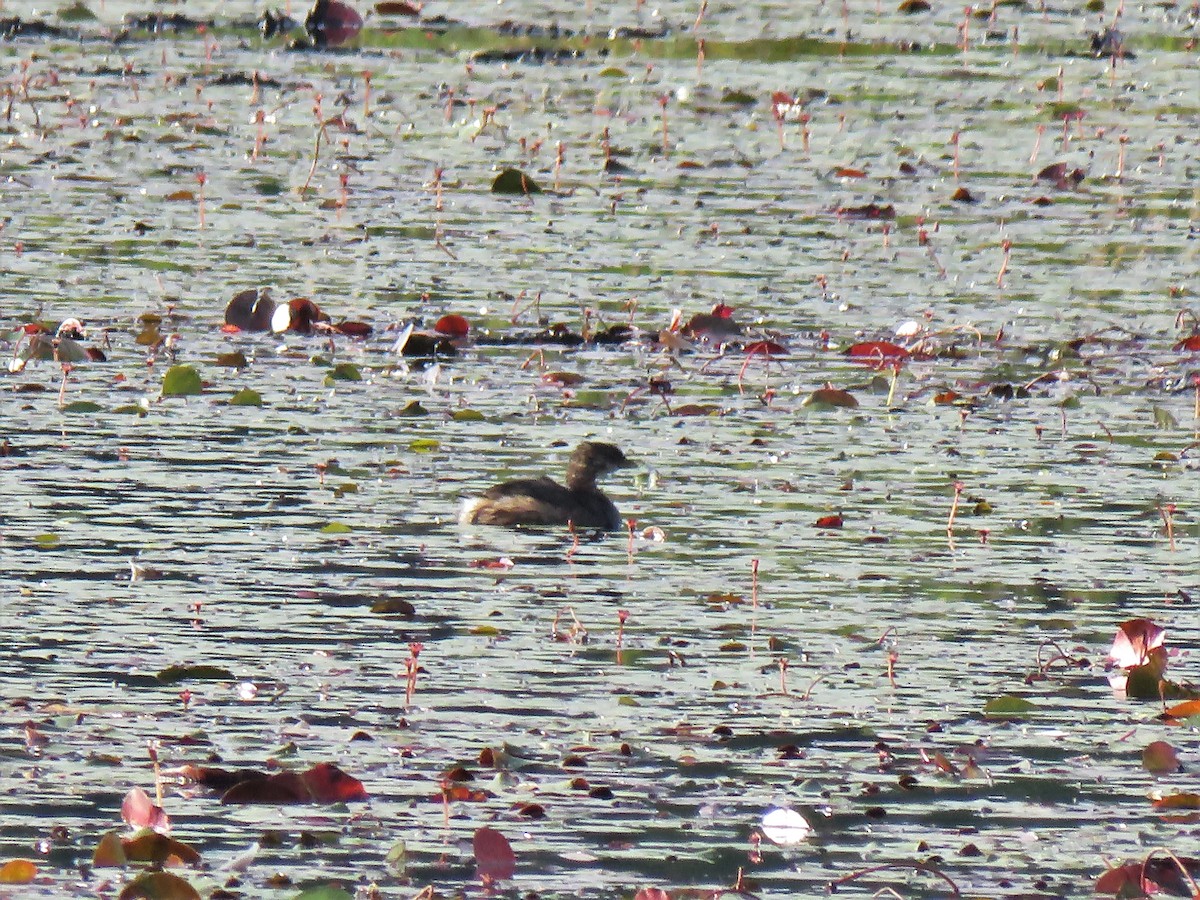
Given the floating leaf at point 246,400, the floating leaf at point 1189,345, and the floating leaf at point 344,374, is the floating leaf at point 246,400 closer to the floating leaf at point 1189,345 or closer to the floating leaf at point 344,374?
the floating leaf at point 344,374

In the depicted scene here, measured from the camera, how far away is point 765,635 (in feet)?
24.0

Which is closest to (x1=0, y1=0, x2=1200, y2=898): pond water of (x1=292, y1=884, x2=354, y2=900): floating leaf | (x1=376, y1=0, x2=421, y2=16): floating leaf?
(x1=292, y1=884, x2=354, y2=900): floating leaf

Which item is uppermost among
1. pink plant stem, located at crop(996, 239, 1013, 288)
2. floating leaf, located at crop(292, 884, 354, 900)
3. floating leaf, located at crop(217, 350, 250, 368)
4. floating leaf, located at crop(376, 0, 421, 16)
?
floating leaf, located at crop(376, 0, 421, 16)

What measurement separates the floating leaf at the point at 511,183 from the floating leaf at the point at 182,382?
497 cm

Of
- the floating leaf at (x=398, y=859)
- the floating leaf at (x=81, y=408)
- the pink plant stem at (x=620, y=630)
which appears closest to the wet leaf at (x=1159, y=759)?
the pink plant stem at (x=620, y=630)

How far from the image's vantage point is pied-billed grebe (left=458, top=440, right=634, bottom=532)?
849 centimetres

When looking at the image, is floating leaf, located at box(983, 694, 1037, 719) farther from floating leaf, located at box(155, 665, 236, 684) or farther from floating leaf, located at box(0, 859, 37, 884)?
floating leaf, located at box(0, 859, 37, 884)

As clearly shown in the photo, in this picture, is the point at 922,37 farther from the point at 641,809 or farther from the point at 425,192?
the point at 641,809

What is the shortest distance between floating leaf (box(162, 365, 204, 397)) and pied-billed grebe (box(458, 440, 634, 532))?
6.20ft

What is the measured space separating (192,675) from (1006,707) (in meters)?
1.93

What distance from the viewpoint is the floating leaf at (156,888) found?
5.18m

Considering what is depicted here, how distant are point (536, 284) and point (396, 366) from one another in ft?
5.67

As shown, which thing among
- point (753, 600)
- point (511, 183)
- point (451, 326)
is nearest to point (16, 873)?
point (753, 600)

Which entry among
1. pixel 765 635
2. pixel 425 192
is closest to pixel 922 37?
pixel 425 192
